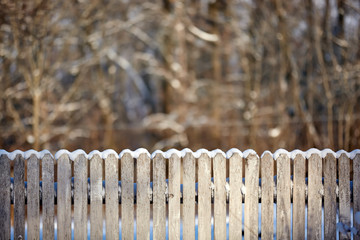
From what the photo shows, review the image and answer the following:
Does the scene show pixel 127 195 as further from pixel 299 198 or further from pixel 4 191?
pixel 299 198

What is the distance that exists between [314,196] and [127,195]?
1654 mm

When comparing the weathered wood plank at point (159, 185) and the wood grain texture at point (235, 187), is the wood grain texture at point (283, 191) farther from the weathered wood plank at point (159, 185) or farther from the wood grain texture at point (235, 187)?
the weathered wood plank at point (159, 185)

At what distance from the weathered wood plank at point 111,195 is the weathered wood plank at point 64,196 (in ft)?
1.06

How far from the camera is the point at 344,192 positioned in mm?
2703

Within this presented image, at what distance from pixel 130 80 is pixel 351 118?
196 inches

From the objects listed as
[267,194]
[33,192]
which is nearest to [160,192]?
[267,194]

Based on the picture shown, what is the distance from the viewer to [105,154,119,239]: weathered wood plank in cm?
255

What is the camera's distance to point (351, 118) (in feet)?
18.8

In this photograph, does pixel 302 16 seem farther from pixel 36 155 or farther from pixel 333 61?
pixel 36 155

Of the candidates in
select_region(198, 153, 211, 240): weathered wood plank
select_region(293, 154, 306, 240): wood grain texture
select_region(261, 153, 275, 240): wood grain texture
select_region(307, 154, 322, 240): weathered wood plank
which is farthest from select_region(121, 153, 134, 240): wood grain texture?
select_region(307, 154, 322, 240): weathered wood plank

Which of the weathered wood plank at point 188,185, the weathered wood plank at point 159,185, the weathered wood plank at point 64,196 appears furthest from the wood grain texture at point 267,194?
the weathered wood plank at point 64,196

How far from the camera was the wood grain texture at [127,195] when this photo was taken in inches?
100

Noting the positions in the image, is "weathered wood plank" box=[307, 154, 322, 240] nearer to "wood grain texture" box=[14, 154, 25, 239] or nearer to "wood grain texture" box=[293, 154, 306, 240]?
"wood grain texture" box=[293, 154, 306, 240]

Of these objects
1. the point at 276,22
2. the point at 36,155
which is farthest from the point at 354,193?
the point at 276,22
